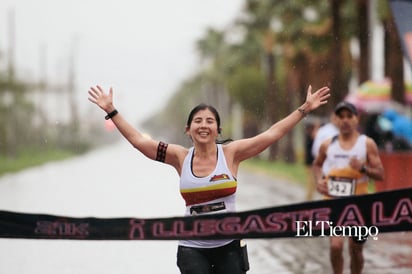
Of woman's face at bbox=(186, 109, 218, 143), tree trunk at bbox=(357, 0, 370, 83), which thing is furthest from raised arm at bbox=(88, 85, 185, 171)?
tree trunk at bbox=(357, 0, 370, 83)

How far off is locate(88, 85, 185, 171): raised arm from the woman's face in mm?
147

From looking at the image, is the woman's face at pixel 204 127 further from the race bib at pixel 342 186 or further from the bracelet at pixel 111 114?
the race bib at pixel 342 186

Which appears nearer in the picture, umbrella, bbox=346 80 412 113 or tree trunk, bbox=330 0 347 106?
umbrella, bbox=346 80 412 113

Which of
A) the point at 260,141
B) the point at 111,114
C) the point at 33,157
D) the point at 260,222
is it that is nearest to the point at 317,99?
the point at 260,141

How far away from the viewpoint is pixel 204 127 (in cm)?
473

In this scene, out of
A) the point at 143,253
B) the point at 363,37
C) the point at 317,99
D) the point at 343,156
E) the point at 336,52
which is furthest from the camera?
the point at 336,52

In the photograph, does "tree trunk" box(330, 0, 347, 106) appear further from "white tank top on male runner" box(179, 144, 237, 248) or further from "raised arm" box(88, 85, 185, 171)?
"white tank top on male runner" box(179, 144, 237, 248)

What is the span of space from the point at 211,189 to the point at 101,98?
0.85 meters

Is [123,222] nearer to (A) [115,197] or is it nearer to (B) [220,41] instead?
(A) [115,197]

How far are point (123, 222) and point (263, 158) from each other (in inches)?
1789

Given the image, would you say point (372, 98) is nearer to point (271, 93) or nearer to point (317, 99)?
point (271, 93)

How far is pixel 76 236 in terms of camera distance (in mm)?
4430

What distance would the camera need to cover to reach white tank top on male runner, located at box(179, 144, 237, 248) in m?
4.64

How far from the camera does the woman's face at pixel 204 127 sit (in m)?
4.73
